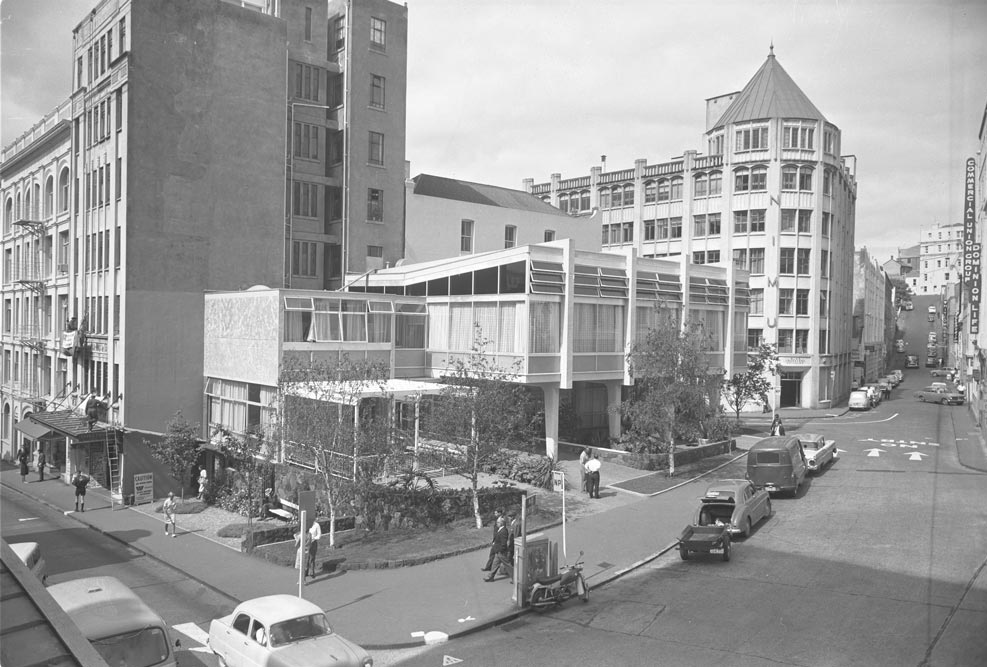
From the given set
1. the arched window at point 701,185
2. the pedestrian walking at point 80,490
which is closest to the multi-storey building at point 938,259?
the arched window at point 701,185

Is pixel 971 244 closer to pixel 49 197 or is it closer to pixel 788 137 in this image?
pixel 788 137

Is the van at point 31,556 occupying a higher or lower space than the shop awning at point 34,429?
higher

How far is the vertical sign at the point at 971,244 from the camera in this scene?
161ft

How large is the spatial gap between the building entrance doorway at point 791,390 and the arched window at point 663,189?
21.6 metres

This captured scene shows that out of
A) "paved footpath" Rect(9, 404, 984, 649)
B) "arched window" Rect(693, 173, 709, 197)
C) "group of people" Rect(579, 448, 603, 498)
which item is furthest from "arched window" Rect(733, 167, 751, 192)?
"group of people" Rect(579, 448, 603, 498)

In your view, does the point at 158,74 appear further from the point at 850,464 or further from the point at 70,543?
the point at 850,464

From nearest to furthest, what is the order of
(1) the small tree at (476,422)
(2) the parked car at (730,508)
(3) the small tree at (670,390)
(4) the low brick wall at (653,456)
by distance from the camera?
(2) the parked car at (730,508) < (1) the small tree at (476,422) < (3) the small tree at (670,390) < (4) the low brick wall at (653,456)

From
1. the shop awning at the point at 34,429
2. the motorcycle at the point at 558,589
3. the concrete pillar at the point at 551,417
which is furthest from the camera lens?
the shop awning at the point at 34,429

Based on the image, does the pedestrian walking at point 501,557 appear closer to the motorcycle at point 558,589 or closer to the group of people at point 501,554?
the group of people at point 501,554

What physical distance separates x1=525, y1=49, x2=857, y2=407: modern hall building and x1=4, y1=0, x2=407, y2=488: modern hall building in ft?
121

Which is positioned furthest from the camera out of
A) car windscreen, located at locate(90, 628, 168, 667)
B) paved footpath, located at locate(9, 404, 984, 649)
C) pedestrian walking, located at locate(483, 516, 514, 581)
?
pedestrian walking, located at locate(483, 516, 514, 581)

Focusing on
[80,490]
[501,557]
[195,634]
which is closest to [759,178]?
[501,557]

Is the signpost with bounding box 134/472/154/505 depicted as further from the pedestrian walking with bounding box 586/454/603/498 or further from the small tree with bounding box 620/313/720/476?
the small tree with bounding box 620/313/720/476

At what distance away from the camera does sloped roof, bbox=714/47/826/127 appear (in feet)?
234
